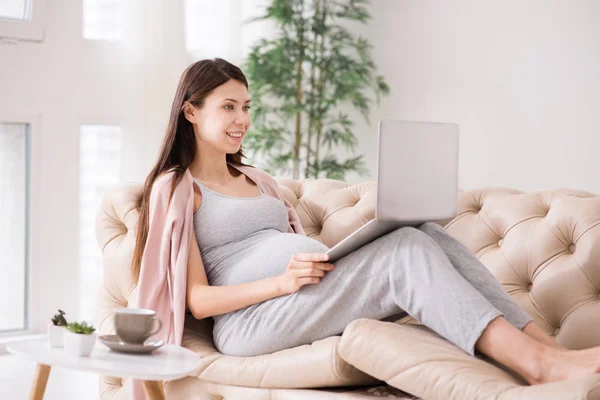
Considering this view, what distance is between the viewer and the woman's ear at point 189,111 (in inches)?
87.7

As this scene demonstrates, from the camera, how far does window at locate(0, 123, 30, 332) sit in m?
3.75

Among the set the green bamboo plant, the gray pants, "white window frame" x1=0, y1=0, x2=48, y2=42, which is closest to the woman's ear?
the gray pants

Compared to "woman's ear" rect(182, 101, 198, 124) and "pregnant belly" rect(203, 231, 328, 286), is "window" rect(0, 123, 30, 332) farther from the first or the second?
"pregnant belly" rect(203, 231, 328, 286)

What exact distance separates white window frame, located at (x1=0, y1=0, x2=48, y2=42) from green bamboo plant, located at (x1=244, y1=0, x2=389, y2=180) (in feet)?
3.46

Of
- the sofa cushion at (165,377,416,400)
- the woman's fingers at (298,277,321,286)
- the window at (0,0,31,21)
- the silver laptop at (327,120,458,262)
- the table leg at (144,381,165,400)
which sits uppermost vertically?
the window at (0,0,31,21)

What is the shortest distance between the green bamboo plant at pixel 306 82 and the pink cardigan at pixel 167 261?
214 cm

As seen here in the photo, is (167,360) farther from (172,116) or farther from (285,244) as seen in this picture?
(172,116)

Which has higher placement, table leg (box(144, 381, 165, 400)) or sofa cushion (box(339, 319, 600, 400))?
sofa cushion (box(339, 319, 600, 400))

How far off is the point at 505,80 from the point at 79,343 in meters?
2.90

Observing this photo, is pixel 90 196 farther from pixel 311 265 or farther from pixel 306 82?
pixel 311 265

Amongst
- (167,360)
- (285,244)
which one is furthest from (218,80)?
(167,360)

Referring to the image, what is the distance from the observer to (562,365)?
5.03ft

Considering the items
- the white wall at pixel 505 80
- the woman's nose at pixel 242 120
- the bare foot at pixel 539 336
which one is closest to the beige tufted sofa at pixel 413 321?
the bare foot at pixel 539 336

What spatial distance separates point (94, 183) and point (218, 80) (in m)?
1.97
